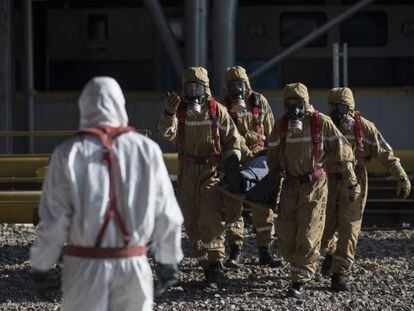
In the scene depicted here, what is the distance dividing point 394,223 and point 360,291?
412 cm

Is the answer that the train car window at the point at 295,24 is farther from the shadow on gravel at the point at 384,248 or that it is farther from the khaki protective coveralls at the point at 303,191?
the khaki protective coveralls at the point at 303,191

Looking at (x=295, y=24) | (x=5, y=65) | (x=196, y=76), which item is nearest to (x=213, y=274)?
(x=196, y=76)

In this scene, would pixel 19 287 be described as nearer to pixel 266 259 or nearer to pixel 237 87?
pixel 266 259

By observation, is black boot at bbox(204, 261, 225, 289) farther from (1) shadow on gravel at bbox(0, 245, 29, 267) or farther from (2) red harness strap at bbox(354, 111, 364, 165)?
(1) shadow on gravel at bbox(0, 245, 29, 267)

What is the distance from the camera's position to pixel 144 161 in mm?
5000

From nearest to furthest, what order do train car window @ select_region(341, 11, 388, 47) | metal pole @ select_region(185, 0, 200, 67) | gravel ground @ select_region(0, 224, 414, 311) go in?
1. gravel ground @ select_region(0, 224, 414, 311)
2. metal pole @ select_region(185, 0, 200, 67)
3. train car window @ select_region(341, 11, 388, 47)

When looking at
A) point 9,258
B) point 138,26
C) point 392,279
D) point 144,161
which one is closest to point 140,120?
point 138,26

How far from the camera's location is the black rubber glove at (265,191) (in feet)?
29.1

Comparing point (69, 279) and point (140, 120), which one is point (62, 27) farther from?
point (69, 279)

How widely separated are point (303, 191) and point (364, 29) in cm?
1124

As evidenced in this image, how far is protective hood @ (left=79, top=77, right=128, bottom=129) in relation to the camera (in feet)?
16.4

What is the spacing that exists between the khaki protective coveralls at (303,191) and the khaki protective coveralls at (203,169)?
586mm

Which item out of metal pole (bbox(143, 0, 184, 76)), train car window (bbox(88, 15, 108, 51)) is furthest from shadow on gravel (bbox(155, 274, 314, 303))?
train car window (bbox(88, 15, 108, 51))

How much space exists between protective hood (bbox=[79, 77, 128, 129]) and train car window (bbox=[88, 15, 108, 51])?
46.1 ft
